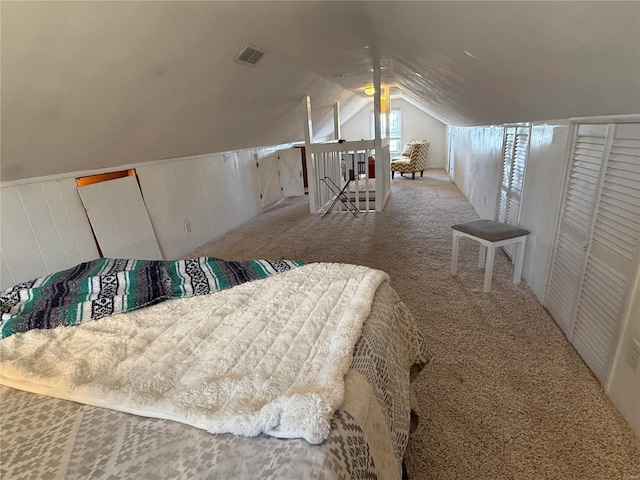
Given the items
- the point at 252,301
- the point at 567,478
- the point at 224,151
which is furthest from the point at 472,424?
the point at 224,151

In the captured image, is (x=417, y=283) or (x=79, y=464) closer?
(x=79, y=464)

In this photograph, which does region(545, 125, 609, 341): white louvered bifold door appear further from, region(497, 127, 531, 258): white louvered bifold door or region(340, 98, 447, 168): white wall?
region(340, 98, 447, 168): white wall

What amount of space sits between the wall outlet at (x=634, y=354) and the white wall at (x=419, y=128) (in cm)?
926

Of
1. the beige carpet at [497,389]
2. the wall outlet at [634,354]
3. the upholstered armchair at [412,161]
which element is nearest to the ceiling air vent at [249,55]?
the beige carpet at [497,389]

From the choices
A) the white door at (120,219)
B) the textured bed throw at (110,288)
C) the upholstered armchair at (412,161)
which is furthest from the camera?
the upholstered armchair at (412,161)

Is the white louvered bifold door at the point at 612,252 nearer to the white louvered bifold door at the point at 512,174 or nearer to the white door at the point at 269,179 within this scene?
the white louvered bifold door at the point at 512,174

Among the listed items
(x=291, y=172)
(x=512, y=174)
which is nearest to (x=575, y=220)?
(x=512, y=174)

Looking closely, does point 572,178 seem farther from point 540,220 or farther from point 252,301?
point 252,301

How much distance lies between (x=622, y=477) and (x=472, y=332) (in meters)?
0.94

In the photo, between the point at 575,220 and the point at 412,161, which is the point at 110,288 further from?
the point at 412,161

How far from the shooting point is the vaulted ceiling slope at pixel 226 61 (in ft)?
4.52

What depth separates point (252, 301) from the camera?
4.05 ft

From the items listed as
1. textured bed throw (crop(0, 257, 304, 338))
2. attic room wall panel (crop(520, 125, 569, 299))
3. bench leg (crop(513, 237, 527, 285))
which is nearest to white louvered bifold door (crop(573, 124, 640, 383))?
attic room wall panel (crop(520, 125, 569, 299))

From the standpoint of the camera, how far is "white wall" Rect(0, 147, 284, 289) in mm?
2408
